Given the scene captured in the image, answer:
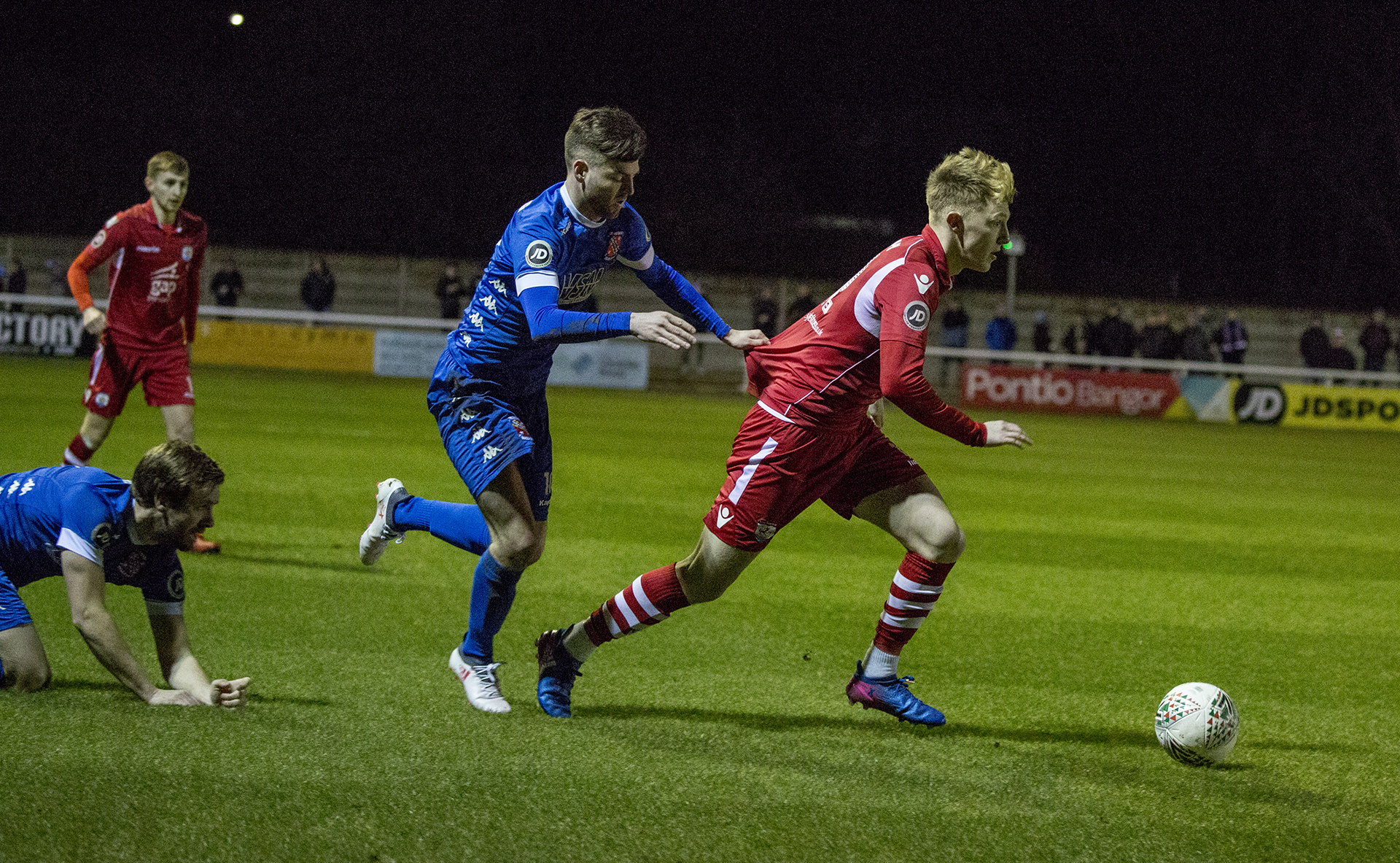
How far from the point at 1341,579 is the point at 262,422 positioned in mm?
11030

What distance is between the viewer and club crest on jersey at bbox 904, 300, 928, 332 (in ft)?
14.3

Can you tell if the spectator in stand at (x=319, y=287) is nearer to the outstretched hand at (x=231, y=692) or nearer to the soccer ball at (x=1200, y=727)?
the outstretched hand at (x=231, y=692)

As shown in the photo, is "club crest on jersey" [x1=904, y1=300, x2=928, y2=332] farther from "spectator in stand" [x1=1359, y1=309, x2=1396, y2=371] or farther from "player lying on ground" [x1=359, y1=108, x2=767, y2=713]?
"spectator in stand" [x1=1359, y1=309, x2=1396, y2=371]

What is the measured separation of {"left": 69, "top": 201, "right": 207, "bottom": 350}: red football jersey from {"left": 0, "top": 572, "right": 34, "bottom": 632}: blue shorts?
12.3ft

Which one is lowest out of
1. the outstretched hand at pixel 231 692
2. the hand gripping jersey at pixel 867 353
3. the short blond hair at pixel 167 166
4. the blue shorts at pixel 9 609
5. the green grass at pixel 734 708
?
the green grass at pixel 734 708

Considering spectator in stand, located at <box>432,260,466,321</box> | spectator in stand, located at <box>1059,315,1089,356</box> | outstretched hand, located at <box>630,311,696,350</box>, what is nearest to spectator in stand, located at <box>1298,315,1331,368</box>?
spectator in stand, located at <box>1059,315,1089,356</box>

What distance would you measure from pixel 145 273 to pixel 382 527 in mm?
3522

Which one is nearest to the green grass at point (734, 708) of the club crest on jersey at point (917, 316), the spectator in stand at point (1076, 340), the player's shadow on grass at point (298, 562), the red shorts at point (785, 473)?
the player's shadow on grass at point (298, 562)

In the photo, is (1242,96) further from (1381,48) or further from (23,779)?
(23,779)

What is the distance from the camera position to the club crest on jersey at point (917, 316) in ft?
14.3

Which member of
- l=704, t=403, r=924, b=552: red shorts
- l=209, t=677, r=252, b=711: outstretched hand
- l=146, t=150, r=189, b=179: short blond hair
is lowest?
l=209, t=677, r=252, b=711: outstretched hand

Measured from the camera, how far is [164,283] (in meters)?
7.90

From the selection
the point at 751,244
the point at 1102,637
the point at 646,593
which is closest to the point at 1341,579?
the point at 1102,637

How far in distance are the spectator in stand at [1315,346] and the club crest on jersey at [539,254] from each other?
25467 mm
